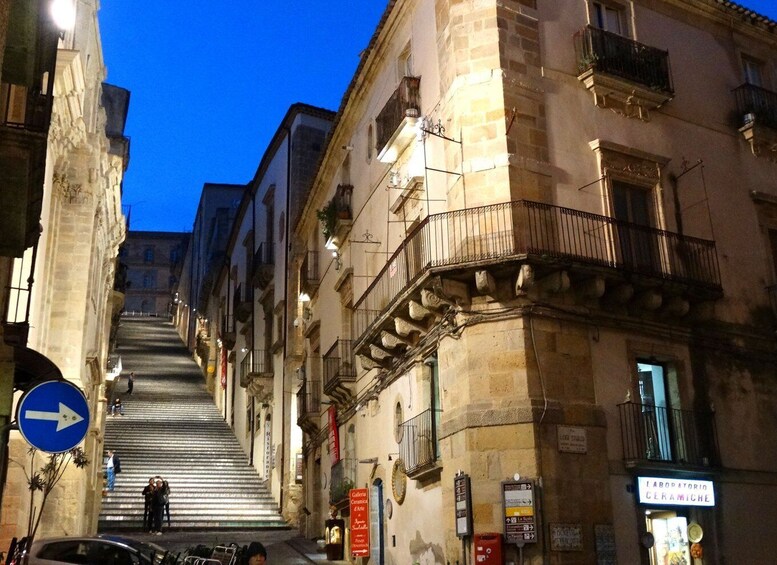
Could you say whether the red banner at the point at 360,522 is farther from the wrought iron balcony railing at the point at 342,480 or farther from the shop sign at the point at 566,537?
the shop sign at the point at 566,537

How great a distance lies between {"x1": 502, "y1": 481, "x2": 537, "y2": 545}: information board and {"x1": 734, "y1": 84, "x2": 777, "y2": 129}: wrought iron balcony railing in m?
9.72

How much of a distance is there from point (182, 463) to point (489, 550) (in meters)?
19.2

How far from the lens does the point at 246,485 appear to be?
1145 inches

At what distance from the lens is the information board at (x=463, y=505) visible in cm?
1312

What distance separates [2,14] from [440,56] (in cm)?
1000

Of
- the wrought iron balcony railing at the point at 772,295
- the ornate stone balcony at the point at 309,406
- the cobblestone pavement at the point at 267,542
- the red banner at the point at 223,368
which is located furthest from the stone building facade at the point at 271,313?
the wrought iron balcony railing at the point at 772,295

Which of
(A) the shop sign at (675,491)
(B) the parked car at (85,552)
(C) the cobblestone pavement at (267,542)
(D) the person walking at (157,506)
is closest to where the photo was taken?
(B) the parked car at (85,552)

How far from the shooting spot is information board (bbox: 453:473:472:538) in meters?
13.1

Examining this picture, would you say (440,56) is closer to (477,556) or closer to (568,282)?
(568,282)

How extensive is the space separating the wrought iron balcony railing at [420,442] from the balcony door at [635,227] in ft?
14.2

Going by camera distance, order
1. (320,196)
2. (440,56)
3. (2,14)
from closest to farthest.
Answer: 1. (2,14)
2. (440,56)
3. (320,196)

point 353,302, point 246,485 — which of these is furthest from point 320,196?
point 246,485

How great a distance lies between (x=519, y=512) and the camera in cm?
1266

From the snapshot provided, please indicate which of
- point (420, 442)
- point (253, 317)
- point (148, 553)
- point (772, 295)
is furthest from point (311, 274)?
point (772, 295)
